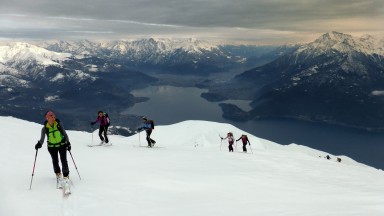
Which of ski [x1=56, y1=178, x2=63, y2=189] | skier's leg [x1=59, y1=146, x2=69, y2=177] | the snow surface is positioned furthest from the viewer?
skier's leg [x1=59, y1=146, x2=69, y2=177]

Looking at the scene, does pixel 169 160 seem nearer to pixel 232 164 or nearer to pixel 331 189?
pixel 232 164

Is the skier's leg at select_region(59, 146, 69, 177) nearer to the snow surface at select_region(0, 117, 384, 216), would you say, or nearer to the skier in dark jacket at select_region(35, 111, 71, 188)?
the skier in dark jacket at select_region(35, 111, 71, 188)

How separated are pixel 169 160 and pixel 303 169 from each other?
9087 mm

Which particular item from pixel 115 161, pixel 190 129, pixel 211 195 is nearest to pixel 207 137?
pixel 190 129

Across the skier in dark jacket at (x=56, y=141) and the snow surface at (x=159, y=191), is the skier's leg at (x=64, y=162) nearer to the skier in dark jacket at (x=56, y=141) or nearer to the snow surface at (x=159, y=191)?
the skier in dark jacket at (x=56, y=141)

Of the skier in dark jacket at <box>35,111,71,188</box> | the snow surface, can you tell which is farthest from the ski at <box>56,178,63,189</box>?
the snow surface

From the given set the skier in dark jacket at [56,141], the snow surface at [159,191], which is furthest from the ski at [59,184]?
the snow surface at [159,191]

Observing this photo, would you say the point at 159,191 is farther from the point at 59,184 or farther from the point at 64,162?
the point at 64,162

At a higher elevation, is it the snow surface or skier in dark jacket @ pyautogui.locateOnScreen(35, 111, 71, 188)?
skier in dark jacket @ pyautogui.locateOnScreen(35, 111, 71, 188)

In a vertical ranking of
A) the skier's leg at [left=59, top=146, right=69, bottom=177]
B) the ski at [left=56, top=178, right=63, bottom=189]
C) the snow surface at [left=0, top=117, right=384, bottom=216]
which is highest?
the skier's leg at [left=59, top=146, right=69, bottom=177]

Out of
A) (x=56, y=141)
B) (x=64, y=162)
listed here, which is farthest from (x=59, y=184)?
(x=56, y=141)

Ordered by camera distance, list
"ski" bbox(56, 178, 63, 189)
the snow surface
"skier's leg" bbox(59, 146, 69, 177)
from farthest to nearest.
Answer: "skier's leg" bbox(59, 146, 69, 177)
"ski" bbox(56, 178, 63, 189)
the snow surface

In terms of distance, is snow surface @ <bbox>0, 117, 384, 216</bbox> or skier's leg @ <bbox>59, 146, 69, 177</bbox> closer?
snow surface @ <bbox>0, 117, 384, 216</bbox>

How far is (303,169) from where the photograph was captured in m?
22.8
